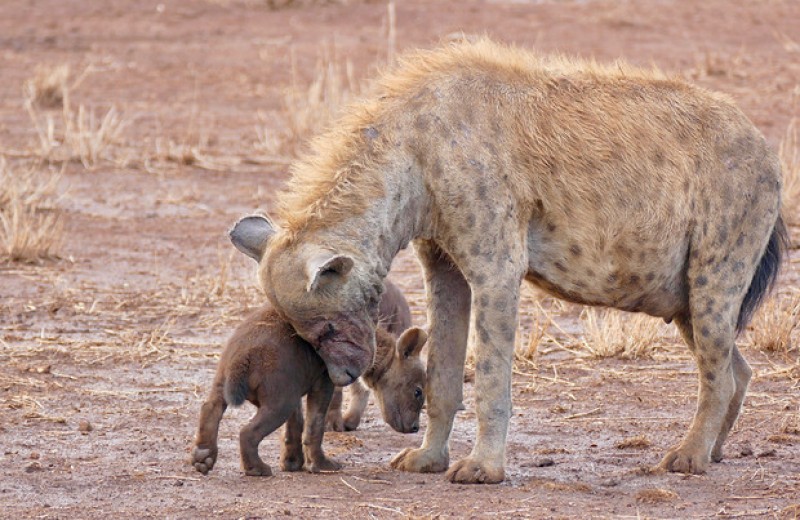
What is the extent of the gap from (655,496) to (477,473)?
717mm

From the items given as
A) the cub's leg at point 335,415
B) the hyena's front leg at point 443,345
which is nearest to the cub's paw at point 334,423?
the cub's leg at point 335,415

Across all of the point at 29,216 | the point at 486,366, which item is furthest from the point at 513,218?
the point at 29,216

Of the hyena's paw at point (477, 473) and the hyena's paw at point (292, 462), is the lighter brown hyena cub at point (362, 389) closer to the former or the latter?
the hyena's paw at point (292, 462)

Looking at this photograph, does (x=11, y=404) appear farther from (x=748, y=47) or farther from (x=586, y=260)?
(x=748, y=47)

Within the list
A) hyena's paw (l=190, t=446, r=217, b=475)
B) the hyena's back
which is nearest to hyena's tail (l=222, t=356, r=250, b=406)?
hyena's paw (l=190, t=446, r=217, b=475)

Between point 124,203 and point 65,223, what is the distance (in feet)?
2.59

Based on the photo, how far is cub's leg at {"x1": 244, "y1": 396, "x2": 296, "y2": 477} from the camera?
18.9ft

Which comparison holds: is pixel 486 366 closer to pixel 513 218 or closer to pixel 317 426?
pixel 513 218

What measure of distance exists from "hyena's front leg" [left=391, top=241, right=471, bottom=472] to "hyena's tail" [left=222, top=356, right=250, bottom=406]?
2.65 ft

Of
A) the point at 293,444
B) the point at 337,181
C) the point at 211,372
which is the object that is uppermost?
the point at 337,181

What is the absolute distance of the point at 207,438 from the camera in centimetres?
574

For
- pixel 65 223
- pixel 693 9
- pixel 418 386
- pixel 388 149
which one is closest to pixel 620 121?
pixel 388 149

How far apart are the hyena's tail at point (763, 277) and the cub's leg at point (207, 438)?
233 centimetres

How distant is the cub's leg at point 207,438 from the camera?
573cm
